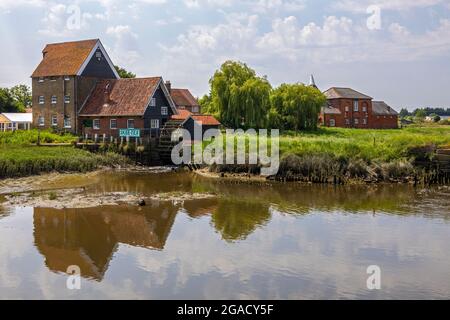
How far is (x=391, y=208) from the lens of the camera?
73.3 ft

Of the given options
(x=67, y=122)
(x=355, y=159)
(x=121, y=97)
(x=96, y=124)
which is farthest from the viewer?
(x=67, y=122)

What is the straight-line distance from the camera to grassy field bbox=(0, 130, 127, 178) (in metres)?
29.8

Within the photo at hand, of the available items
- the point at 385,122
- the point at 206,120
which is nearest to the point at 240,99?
the point at 206,120

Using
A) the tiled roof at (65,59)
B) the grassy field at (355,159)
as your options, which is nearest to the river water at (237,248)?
the grassy field at (355,159)

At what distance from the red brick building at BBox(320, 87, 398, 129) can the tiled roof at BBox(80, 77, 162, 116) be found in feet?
110

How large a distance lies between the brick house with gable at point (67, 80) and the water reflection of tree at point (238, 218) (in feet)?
76.4

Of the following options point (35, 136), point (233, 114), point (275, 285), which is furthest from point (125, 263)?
point (233, 114)

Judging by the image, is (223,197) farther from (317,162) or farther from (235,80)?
(235,80)

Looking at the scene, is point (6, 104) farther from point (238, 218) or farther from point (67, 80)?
point (238, 218)

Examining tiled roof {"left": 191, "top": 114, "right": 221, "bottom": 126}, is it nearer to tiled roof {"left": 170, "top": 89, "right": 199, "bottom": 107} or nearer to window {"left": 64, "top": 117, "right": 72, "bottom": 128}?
window {"left": 64, "top": 117, "right": 72, "bottom": 128}

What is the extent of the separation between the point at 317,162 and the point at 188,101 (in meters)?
46.6

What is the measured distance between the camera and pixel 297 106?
49906 mm

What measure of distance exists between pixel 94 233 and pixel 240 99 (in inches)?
1148

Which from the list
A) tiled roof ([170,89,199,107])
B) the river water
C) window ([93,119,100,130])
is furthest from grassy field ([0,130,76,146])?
tiled roof ([170,89,199,107])
